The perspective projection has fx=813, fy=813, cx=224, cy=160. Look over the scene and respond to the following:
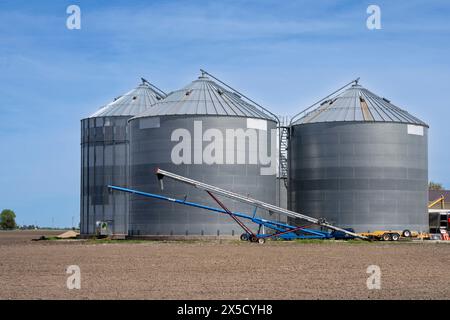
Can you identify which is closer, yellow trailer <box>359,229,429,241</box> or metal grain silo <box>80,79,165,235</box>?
yellow trailer <box>359,229,429,241</box>

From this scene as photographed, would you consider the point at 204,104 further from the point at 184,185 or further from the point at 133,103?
the point at 133,103

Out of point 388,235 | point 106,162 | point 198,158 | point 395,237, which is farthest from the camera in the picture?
point 106,162

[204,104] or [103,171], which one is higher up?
[204,104]

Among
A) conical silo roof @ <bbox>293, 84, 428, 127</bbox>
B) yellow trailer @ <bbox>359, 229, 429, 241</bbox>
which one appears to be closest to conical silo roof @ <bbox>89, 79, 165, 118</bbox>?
conical silo roof @ <bbox>293, 84, 428, 127</bbox>

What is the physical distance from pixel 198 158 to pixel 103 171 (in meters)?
17.3

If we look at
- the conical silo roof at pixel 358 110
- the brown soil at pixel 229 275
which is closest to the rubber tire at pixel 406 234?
the conical silo roof at pixel 358 110

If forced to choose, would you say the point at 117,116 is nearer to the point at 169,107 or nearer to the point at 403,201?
the point at 169,107

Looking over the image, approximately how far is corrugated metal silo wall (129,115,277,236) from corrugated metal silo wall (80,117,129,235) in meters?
9.28

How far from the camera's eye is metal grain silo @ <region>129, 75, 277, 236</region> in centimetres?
6619

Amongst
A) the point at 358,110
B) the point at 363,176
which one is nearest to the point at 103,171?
the point at 358,110

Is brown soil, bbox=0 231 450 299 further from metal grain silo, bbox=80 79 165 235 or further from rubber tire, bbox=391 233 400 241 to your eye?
metal grain silo, bbox=80 79 165 235

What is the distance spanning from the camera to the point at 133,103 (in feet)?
270

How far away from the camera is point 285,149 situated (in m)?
74.5

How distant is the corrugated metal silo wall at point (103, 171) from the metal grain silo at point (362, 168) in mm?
17921
